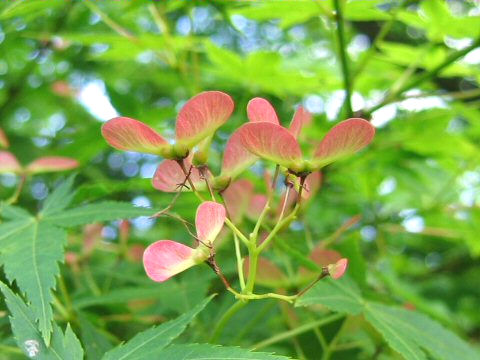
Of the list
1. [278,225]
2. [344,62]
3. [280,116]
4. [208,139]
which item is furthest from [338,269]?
[280,116]

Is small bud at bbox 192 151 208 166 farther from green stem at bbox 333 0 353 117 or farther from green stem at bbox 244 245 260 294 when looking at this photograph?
green stem at bbox 333 0 353 117

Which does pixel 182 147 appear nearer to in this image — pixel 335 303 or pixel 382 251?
pixel 335 303

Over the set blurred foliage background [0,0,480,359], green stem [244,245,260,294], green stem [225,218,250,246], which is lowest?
blurred foliage background [0,0,480,359]

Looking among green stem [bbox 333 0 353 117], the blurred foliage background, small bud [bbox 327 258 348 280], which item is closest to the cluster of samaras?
small bud [bbox 327 258 348 280]

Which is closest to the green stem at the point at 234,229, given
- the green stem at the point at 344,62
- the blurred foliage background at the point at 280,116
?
the blurred foliage background at the point at 280,116

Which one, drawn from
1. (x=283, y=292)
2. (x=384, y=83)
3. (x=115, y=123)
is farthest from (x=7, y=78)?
(x=115, y=123)

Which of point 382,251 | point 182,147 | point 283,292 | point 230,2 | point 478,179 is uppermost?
point 182,147

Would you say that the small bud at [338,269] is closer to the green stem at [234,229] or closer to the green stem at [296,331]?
the green stem at [234,229]
